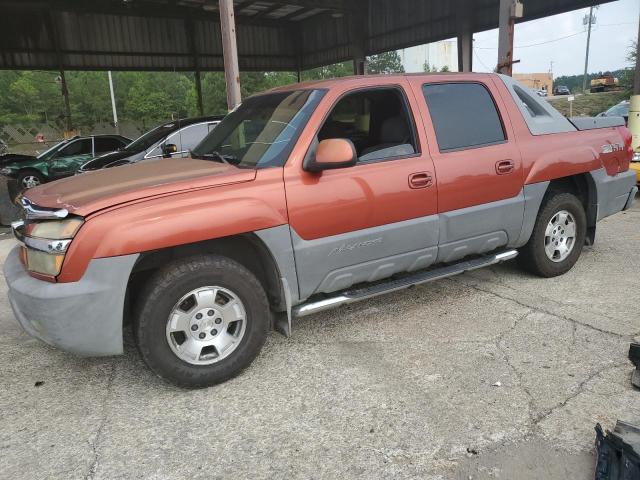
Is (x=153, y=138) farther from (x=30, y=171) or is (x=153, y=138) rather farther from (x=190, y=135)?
(x=30, y=171)

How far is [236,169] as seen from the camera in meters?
3.31

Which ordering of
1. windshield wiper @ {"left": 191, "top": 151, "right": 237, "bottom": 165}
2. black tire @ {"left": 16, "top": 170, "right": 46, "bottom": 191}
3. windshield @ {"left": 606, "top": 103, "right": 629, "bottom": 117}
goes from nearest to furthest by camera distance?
1. windshield wiper @ {"left": 191, "top": 151, "right": 237, "bottom": 165}
2. windshield @ {"left": 606, "top": 103, "right": 629, "bottom": 117}
3. black tire @ {"left": 16, "top": 170, "right": 46, "bottom": 191}

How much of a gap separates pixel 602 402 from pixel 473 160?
6.46 ft

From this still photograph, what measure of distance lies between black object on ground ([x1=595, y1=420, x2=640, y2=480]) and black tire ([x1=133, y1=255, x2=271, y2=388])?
6.35 ft

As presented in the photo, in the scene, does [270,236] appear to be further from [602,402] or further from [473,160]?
[602,402]

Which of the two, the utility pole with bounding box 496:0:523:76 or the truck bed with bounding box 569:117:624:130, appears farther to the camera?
the utility pole with bounding box 496:0:523:76

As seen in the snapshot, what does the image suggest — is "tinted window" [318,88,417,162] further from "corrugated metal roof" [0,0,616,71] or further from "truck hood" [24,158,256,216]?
"corrugated metal roof" [0,0,616,71]

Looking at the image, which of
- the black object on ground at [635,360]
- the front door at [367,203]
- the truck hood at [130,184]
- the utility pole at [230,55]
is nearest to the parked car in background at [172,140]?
the utility pole at [230,55]

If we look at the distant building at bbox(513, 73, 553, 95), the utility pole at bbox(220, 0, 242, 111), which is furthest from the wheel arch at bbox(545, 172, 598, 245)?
the distant building at bbox(513, 73, 553, 95)

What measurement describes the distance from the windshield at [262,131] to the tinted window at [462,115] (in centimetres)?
99

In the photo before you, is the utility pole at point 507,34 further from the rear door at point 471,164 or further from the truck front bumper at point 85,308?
the truck front bumper at point 85,308

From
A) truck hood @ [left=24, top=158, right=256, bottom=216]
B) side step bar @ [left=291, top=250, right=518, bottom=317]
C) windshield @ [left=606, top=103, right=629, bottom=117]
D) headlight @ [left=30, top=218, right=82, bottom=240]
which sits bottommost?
side step bar @ [left=291, top=250, right=518, bottom=317]


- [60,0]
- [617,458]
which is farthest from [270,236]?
[60,0]

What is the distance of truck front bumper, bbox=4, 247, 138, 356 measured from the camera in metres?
2.77
